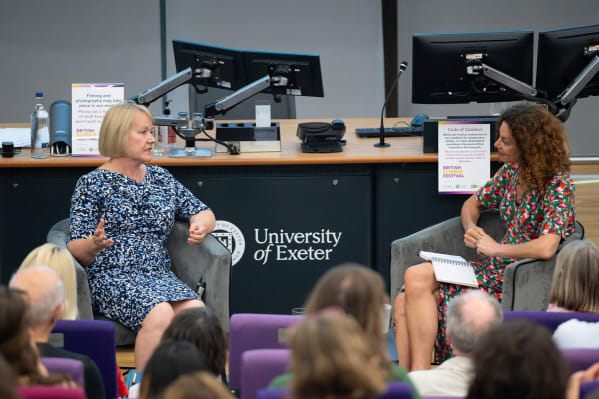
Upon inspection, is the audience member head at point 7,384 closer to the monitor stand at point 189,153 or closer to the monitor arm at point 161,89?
the monitor stand at point 189,153

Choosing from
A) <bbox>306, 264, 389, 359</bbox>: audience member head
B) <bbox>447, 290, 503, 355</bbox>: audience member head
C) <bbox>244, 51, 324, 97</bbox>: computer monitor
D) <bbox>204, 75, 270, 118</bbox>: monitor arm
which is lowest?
<bbox>447, 290, 503, 355</bbox>: audience member head

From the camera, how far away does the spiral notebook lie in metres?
A: 3.47

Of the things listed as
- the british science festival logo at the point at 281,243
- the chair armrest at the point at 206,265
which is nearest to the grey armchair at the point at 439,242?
the british science festival logo at the point at 281,243

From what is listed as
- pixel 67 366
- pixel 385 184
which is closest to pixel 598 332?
pixel 67 366

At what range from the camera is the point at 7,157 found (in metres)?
4.29

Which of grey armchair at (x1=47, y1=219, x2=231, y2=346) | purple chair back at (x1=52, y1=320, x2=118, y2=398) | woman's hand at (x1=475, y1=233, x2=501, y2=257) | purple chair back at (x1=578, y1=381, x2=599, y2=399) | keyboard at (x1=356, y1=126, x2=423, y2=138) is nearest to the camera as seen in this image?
purple chair back at (x1=578, y1=381, x2=599, y2=399)

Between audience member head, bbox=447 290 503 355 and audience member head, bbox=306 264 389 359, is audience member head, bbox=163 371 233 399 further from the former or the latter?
audience member head, bbox=447 290 503 355

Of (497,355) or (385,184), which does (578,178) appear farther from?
(497,355)

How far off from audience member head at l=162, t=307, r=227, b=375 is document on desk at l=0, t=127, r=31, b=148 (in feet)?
8.52

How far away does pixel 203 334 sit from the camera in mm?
2221

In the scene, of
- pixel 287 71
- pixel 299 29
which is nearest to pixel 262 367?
pixel 287 71

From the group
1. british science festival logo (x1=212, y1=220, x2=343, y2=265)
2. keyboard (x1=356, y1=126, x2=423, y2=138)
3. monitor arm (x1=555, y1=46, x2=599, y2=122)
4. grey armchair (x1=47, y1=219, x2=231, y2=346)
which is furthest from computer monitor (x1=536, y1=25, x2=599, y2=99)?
grey armchair (x1=47, y1=219, x2=231, y2=346)

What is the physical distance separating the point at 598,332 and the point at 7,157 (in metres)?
3.00

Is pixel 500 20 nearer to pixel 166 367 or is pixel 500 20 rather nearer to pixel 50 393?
pixel 166 367
